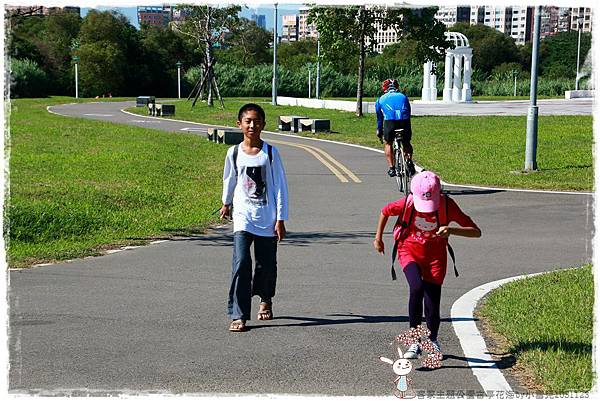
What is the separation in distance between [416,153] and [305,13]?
760 inches

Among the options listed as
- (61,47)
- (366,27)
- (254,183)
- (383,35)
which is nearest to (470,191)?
(254,183)

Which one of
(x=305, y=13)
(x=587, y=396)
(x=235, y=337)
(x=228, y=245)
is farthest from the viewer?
(x=305, y=13)

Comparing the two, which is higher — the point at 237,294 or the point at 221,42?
the point at 221,42

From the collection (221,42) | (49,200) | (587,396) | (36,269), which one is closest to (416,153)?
(49,200)

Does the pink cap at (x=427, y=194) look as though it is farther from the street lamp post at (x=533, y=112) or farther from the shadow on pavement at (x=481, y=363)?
the street lamp post at (x=533, y=112)

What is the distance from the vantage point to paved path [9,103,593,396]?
5.60 meters

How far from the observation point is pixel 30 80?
6900 cm

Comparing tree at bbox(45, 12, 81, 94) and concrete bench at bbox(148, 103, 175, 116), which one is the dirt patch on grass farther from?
tree at bbox(45, 12, 81, 94)

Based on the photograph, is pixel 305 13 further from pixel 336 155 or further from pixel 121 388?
pixel 121 388

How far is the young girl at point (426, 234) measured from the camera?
5.88 meters

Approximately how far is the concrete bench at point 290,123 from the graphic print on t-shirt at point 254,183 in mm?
26037

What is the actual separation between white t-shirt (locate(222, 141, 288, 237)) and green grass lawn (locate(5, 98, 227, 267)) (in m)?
3.46

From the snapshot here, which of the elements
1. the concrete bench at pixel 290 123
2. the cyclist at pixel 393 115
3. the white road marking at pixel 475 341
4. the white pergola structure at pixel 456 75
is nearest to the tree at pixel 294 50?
the white pergola structure at pixel 456 75

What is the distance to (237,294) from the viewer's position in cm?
690
